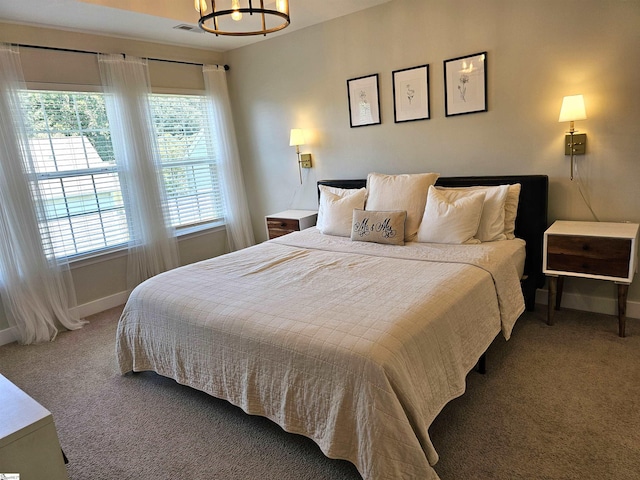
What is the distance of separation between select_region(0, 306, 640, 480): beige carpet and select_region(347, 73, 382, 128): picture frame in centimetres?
223

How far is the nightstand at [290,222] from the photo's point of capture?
4.13 meters

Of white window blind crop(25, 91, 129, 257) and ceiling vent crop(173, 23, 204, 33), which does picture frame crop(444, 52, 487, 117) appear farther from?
white window blind crop(25, 91, 129, 257)

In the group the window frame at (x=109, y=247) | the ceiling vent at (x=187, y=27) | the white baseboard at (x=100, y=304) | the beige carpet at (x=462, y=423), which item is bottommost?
the beige carpet at (x=462, y=423)

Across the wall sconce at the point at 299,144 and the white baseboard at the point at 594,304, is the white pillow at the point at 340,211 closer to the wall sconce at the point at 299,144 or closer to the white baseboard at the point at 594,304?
the wall sconce at the point at 299,144

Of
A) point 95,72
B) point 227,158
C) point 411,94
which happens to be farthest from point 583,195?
point 95,72

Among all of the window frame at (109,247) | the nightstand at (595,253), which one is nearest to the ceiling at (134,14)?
the window frame at (109,247)

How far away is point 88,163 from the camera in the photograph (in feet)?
12.3

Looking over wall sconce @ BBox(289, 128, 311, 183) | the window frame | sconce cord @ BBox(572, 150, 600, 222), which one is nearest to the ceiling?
the window frame

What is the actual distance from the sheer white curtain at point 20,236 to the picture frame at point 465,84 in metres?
3.43

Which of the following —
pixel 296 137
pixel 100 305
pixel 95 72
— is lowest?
pixel 100 305

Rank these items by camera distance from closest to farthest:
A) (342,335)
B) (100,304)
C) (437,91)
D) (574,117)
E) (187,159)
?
(342,335) → (574,117) → (437,91) → (100,304) → (187,159)

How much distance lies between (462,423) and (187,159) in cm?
384

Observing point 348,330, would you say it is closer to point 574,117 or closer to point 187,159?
point 574,117

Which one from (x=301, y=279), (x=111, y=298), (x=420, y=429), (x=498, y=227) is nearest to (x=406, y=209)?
(x=498, y=227)
